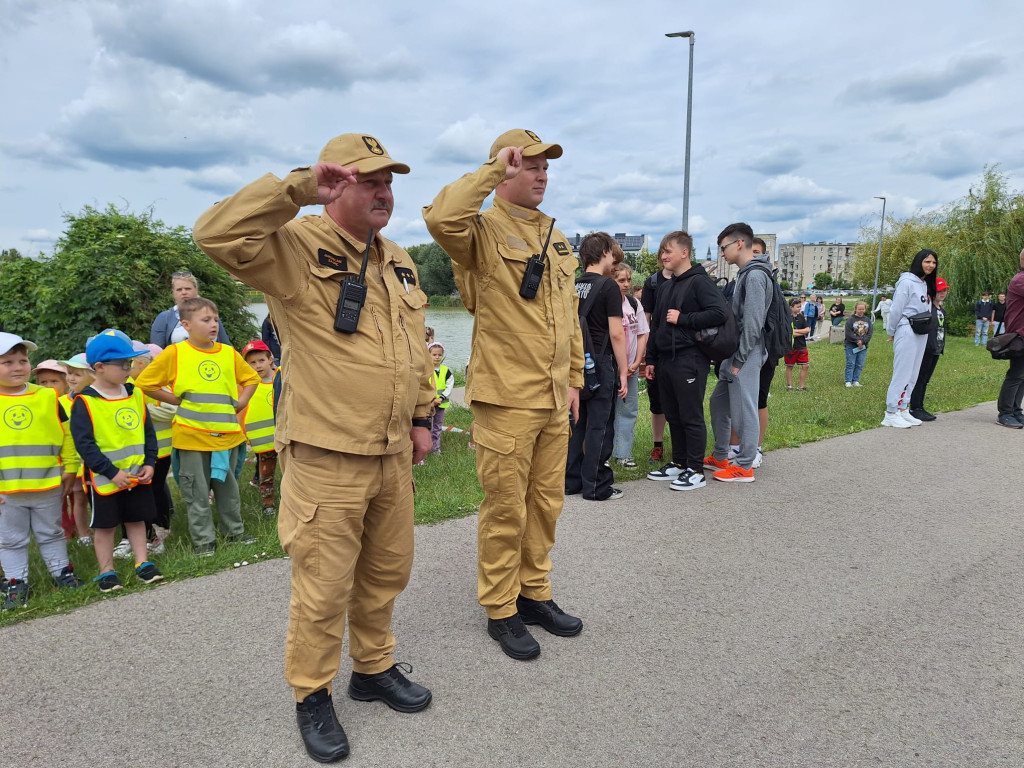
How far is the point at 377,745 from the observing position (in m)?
2.47

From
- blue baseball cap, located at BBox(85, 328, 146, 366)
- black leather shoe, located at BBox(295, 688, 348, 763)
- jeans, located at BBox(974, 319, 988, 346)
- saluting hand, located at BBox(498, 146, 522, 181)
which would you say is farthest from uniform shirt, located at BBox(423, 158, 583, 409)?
jeans, located at BBox(974, 319, 988, 346)

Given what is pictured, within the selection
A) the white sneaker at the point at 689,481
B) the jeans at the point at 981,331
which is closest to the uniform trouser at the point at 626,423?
the white sneaker at the point at 689,481

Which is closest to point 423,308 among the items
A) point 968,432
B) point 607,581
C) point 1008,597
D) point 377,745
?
point 377,745

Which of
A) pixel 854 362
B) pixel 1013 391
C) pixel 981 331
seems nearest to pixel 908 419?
pixel 1013 391

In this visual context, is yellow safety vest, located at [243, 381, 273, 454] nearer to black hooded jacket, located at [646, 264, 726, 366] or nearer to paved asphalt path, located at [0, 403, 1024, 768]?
paved asphalt path, located at [0, 403, 1024, 768]

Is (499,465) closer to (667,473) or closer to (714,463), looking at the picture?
(667,473)

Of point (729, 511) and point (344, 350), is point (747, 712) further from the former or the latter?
point (729, 511)

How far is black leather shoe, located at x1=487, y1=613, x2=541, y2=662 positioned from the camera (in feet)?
10.0

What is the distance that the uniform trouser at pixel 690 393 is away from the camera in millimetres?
5598

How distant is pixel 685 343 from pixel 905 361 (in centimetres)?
422

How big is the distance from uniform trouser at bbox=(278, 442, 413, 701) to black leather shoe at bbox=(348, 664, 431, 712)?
0.27 metres

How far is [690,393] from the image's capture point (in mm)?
5590

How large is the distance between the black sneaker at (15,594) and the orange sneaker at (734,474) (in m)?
5.17

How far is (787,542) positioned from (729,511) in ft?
2.19
